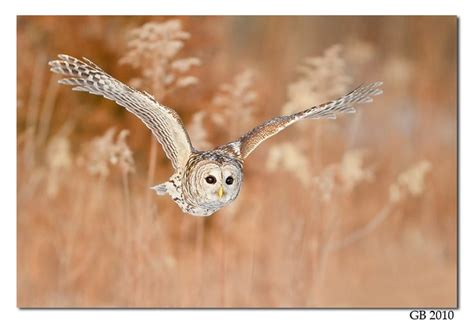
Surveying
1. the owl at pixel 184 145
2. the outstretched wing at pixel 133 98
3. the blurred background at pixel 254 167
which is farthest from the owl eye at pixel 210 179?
the blurred background at pixel 254 167

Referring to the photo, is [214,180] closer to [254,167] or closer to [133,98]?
[133,98]

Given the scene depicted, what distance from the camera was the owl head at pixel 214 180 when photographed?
2.39 m

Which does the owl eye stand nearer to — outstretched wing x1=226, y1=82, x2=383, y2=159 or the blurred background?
outstretched wing x1=226, y1=82, x2=383, y2=159

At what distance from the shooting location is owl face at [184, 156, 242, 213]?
7.83 ft

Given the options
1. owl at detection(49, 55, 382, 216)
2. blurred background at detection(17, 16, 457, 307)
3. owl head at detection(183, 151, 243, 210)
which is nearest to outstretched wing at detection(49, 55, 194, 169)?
owl at detection(49, 55, 382, 216)

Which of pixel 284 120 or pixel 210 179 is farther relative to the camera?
pixel 284 120

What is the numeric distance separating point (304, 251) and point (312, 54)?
902 millimetres

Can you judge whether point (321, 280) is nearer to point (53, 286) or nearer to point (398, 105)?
point (398, 105)

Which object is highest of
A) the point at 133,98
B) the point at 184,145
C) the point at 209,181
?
the point at 133,98

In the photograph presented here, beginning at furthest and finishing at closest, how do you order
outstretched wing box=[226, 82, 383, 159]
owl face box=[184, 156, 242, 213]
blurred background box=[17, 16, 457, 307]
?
blurred background box=[17, 16, 457, 307], outstretched wing box=[226, 82, 383, 159], owl face box=[184, 156, 242, 213]

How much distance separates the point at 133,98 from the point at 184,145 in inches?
9.3

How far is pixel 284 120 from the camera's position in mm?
2646

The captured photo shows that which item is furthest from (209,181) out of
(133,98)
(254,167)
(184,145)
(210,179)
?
(254,167)

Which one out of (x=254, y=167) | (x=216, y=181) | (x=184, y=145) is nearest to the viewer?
(x=216, y=181)
